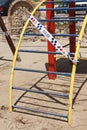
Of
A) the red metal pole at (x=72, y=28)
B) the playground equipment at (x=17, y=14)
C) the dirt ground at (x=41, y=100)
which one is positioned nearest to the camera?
the dirt ground at (x=41, y=100)

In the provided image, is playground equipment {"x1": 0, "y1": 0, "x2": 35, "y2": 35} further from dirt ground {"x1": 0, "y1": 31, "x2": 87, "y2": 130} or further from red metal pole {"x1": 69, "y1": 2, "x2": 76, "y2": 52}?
red metal pole {"x1": 69, "y1": 2, "x2": 76, "y2": 52}

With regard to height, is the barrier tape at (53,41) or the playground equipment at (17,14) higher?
the barrier tape at (53,41)

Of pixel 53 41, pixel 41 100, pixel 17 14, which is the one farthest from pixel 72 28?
pixel 17 14

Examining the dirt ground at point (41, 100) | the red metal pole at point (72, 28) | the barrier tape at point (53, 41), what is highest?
the barrier tape at point (53, 41)

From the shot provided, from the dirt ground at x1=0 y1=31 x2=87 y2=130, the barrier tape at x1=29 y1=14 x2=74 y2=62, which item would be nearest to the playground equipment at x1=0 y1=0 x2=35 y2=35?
the dirt ground at x1=0 y1=31 x2=87 y2=130

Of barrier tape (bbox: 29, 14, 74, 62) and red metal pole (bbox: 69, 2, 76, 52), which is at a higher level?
barrier tape (bbox: 29, 14, 74, 62)

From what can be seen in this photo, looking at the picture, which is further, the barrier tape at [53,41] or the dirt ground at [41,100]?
the barrier tape at [53,41]

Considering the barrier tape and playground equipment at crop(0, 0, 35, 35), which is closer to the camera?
the barrier tape

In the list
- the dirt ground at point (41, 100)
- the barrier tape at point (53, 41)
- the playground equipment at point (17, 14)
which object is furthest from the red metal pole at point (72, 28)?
the playground equipment at point (17, 14)

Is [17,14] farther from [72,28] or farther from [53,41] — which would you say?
[53,41]

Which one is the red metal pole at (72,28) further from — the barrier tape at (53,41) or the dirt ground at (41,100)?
the barrier tape at (53,41)

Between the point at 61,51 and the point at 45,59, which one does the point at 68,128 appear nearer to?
the point at 61,51

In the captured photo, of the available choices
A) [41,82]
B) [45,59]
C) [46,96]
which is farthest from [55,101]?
[45,59]

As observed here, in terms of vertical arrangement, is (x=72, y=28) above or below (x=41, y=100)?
above
